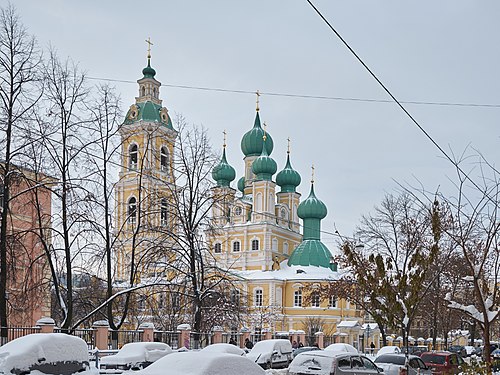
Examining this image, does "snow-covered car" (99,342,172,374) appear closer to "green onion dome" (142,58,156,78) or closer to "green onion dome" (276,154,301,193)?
"green onion dome" (142,58,156,78)

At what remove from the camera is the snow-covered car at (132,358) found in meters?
21.4

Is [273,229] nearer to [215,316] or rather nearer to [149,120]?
[149,120]

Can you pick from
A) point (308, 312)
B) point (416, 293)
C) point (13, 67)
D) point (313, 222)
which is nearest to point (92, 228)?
point (13, 67)

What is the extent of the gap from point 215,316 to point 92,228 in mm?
11228

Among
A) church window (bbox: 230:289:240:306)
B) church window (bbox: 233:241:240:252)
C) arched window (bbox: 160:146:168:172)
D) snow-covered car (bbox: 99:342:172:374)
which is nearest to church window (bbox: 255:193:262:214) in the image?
church window (bbox: 233:241:240:252)

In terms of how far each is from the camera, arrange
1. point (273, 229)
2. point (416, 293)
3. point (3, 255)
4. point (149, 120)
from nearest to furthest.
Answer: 1. point (416, 293)
2. point (3, 255)
3. point (149, 120)
4. point (273, 229)

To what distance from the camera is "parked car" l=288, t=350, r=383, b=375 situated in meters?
18.6

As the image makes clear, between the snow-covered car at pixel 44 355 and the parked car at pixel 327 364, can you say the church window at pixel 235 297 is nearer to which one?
the parked car at pixel 327 364

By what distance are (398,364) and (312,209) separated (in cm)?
5340

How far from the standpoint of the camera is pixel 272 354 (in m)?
27.8

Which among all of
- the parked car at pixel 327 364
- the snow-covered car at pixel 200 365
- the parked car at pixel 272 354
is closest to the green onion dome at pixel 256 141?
the parked car at pixel 272 354

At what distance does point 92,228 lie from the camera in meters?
26.4

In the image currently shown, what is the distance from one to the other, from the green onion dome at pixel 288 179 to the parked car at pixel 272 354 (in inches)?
2124

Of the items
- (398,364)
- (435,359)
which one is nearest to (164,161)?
(435,359)
